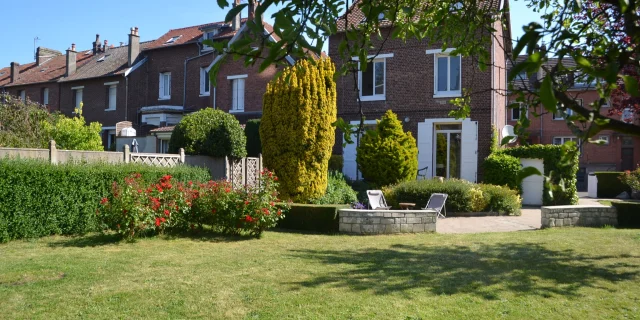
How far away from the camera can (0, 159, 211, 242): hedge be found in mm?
10328

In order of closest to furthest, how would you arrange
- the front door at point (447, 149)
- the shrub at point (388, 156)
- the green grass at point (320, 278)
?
the green grass at point (320, 278)
the shrub at point (388, 156)
the front door at point (447, 149)

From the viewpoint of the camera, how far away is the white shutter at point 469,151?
64.9ft

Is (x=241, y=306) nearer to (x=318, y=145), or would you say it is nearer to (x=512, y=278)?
Result: (x=512, y=278)

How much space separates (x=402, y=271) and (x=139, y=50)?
1165 inches

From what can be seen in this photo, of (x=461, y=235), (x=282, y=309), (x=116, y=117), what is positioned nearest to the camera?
(x=282, y=309)

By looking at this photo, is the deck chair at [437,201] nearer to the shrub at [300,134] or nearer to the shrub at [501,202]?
the shrub at [501,202]

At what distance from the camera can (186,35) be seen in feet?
108

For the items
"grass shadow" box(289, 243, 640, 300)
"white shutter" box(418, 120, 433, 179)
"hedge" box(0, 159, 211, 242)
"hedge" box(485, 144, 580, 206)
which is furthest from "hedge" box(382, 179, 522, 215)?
"hedge" box(0, 159, 211, 242)

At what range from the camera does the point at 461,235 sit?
462 inches

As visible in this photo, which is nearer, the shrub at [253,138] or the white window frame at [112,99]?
the shrub at [253,138]

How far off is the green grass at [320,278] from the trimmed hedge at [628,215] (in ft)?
9.57

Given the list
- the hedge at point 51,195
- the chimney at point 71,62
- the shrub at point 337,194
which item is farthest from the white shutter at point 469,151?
the chimney at point 71,62

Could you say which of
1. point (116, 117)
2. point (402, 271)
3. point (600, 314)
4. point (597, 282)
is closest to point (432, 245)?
point (402, 271)

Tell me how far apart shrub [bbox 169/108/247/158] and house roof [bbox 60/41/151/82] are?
56.6 feet
